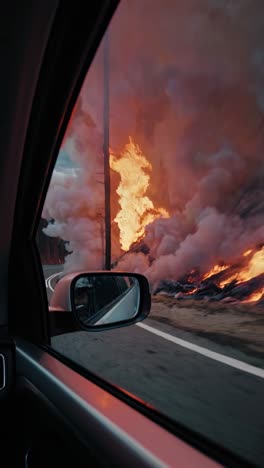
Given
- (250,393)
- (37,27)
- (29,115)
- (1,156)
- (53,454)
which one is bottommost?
(250,393)

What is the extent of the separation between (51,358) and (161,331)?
5.07 meters

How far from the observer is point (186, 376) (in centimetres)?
404

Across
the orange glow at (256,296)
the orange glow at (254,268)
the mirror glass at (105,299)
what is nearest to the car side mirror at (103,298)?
the mirror glass at (105,299)

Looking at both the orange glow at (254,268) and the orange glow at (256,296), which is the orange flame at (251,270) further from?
the orange glow at (256,296)

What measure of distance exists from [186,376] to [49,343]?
7.75 feet

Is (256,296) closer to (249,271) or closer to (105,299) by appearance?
(249,271)

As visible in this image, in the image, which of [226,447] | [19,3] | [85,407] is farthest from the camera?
[19,3]

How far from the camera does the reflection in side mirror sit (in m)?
1.82

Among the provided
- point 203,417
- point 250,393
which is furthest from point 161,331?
point 203,417

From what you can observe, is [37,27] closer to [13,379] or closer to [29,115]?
[29,115]

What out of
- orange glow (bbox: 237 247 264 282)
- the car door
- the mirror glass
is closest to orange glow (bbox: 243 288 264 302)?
orange glow (bbox: 237 247 264 282)

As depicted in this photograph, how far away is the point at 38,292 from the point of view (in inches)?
84.7

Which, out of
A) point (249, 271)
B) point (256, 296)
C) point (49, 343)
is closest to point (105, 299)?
point (49, 343)

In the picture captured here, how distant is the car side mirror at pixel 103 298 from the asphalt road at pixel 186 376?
22 centimetres
